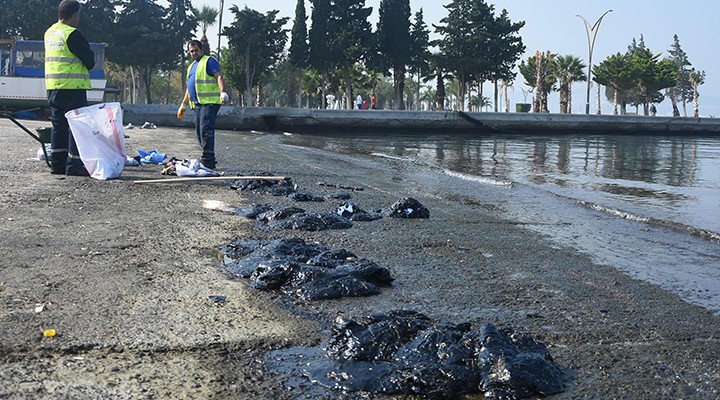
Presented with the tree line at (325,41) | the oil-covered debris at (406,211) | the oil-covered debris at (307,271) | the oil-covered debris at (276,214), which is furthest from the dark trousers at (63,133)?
the tree line at (325,41)

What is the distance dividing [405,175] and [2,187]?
259 inches

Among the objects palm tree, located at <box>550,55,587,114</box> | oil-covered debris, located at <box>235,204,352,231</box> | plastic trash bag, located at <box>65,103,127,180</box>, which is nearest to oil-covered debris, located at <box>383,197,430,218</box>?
oil-covered debris, located at <box>235,204,352,231</box>

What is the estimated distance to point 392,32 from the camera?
6781 cm

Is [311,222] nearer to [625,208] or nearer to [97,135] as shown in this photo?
[97,135]

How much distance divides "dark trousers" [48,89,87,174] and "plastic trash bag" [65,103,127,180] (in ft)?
0.56

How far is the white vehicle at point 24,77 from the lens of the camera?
30.2 meters

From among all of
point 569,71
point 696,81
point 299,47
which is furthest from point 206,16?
point 696,81

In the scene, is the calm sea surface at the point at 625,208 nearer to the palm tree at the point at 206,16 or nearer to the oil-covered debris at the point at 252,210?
the oil-covered debris at the point at 252,210

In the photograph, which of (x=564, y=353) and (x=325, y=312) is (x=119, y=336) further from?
(x=564, y=353)

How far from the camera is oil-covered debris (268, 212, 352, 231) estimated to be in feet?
18.9

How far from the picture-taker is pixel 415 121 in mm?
40219

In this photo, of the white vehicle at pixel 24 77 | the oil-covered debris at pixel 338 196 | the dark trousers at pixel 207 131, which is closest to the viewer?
the oil-covered debris at pixel 338 196

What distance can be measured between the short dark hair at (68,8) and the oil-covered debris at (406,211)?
404cm

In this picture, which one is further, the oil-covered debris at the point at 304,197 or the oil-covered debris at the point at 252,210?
the oil-covered debris at the point at 304,197
